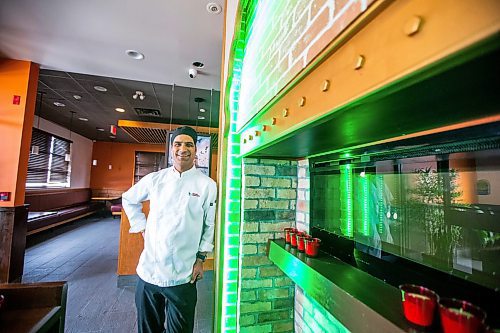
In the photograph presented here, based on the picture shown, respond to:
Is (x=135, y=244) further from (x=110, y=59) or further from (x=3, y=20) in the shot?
(x=3, y=20)

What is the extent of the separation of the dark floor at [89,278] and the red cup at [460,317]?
70.0 inches

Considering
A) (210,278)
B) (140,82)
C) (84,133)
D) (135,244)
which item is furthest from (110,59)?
(84,133)

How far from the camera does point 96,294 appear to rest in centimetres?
286

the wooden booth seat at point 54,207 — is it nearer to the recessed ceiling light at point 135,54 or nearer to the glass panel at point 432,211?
the recessed ceiling light at point 135,54

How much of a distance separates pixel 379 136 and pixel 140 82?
4.17 metres

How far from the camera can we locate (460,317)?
474 millimetres

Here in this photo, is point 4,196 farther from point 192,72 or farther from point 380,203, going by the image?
point 380,203

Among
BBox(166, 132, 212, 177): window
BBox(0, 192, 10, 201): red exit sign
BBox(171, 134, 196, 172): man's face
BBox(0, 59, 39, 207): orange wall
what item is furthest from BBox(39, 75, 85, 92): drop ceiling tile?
BBox(171, 134, 196, 172): man's face

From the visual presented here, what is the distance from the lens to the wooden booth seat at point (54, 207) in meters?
5.26

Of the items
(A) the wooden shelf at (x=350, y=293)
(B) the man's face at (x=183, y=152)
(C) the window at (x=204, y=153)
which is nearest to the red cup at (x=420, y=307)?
(A) the wooden shelf at (x=350, y=293)

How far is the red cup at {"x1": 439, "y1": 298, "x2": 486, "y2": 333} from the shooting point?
1.50 ft

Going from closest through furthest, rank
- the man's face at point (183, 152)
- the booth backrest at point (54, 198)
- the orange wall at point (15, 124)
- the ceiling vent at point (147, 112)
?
the man's face at point (183, 152) → the orange wall at point (15, 124) → the ceiling vent at point (147, 112) → the booth backrest at point (54, 198)

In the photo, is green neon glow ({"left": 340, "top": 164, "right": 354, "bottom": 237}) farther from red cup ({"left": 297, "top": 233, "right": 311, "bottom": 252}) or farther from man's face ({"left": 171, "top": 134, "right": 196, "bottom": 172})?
man's face ({"left": 171, "top": 134, "right": 196, "bottom": 172})

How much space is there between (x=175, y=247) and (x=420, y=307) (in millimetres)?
1466
